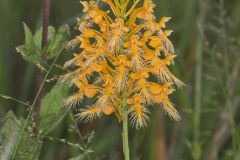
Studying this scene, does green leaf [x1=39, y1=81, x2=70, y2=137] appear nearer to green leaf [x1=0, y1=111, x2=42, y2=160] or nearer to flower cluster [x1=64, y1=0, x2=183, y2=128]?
green leaf [x1=0, y1=111, x2=42, y2=160]

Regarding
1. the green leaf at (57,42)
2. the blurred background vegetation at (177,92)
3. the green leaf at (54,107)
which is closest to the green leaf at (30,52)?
the green leaf at (57,42)

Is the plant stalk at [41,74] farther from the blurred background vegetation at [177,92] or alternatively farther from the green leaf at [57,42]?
the blurred background vegetation at [177,92]

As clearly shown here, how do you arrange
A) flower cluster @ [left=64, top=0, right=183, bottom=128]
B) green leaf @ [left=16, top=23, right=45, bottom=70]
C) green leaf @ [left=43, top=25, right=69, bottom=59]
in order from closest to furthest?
1. flower cluster @ [left=64, top=0, right=183, bottom=128]
2. green leaf @ [left=16, top=23, right=45, bottom=70]
3. green leaf @ [left=43, top=25, right=69, bottom=59]

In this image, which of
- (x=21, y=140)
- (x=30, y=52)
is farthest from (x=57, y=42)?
(x=21, y=140)

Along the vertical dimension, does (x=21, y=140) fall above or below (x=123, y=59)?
below

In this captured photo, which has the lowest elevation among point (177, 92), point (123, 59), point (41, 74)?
point (177, 92)

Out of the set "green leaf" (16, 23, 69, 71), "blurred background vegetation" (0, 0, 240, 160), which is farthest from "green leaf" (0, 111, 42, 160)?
"blurred background vegetation" (0, 0, 240, 160)

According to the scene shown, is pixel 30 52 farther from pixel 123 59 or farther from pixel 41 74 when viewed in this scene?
pixel 123 59
